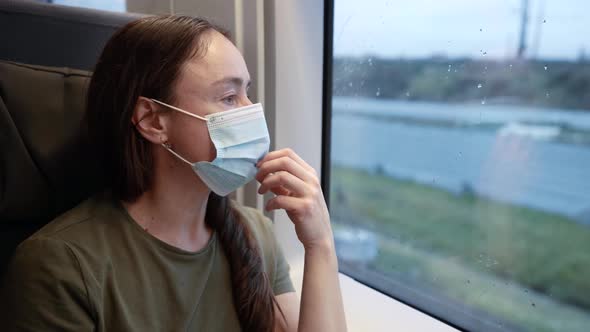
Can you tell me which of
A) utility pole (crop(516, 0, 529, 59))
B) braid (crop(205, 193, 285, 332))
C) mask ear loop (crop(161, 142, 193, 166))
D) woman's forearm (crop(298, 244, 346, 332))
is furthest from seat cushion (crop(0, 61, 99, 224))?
utility pole (crop(516, 0, 529, 59))

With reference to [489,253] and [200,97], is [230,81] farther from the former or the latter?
[489,253]

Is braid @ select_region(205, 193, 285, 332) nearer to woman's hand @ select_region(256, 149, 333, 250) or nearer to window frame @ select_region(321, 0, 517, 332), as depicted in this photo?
woman's hand @ select_region(256, 149, 333, 250)

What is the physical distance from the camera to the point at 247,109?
1.02 metres

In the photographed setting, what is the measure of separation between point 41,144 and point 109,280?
33cm

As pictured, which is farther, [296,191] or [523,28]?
[523,28]

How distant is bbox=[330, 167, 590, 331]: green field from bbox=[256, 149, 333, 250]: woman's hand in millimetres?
571

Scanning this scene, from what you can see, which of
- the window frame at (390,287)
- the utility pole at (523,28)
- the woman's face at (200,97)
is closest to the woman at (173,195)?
the woman's face at (200,97)

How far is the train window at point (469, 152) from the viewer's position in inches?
46.9

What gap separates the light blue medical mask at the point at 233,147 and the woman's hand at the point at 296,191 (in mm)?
34

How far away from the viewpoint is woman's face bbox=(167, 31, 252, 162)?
98 centimetres

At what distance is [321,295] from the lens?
1058 millimetres

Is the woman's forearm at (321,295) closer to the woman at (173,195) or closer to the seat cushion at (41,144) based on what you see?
the woman at (173,195)

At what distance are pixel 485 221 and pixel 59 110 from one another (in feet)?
3.84

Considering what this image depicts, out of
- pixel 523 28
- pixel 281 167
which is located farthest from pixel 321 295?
pixel 523 28
